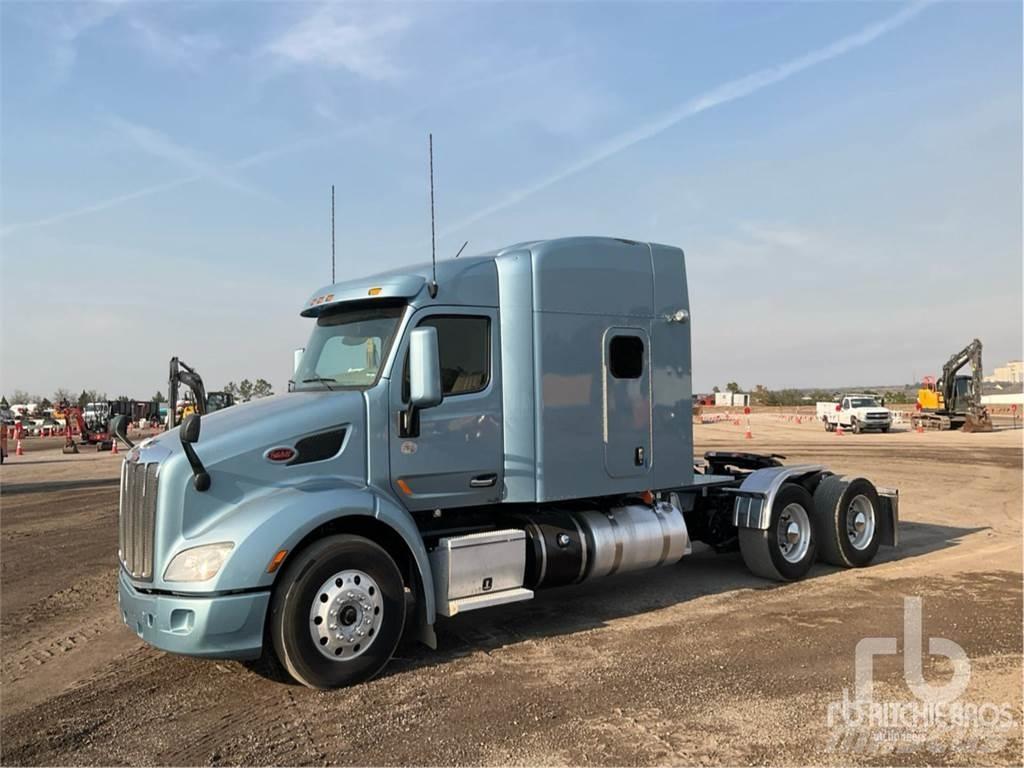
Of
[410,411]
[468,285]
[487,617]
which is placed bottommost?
[487,617]

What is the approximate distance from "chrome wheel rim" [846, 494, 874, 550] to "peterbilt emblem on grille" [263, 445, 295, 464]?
21.1 ft

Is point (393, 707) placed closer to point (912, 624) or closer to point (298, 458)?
point (298, 458)

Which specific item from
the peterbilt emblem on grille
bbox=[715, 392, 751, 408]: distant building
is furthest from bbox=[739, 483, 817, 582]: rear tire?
bbox=[715, 392, 751, 408]: distant building

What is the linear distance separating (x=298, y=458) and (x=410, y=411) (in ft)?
2.94

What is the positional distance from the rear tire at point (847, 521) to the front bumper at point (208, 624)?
6220 millimetres

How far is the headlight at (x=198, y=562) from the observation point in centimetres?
506

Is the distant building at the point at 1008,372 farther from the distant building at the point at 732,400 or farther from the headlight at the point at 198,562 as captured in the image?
the headlight at the point at 198,562

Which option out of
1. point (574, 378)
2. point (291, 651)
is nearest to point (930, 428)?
point (574, 378)

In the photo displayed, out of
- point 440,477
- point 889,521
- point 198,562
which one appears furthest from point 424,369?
point 889,521

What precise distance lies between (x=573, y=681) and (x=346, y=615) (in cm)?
161

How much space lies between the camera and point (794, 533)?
8.61 meters

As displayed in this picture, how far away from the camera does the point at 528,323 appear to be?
6746 mm

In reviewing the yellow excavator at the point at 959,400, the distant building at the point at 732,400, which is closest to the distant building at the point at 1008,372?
the distant building at the point at 732,400

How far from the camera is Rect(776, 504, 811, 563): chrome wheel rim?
8523 mm
